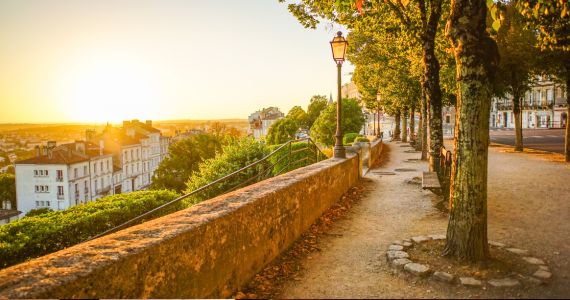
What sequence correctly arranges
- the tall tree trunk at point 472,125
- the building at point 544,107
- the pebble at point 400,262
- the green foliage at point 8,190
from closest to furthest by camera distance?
the tall tree trunk at point 472,125 → the pebble at point 400,262 → the green foliage at point 8,190 → the building at point 544,107

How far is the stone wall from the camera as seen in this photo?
8.59ft

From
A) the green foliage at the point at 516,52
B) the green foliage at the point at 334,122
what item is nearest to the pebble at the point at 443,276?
the green foliage at the point at 516,52

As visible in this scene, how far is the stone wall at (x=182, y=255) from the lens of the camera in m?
2.62

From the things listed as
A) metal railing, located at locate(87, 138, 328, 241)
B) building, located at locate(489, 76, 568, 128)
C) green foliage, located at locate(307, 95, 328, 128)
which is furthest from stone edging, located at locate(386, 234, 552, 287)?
green foliage, located at locate(307, 95, 328, 128)

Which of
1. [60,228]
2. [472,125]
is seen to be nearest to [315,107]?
[60,228]

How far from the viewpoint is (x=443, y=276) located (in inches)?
188

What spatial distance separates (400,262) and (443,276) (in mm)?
643

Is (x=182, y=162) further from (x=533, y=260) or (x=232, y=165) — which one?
(x=533, y=260)

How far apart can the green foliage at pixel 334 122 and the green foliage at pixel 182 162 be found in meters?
14.0

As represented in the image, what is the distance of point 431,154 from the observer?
11828 mm

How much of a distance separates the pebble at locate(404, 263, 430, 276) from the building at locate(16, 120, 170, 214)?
62386 mm

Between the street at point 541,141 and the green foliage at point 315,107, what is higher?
the green foliage at point 315,107

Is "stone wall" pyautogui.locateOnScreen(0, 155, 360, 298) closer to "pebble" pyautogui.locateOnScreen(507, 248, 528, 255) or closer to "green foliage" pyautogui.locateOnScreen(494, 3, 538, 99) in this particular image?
"pebble" pyautogui.locateOnScreen(507, 248, 528, 255)

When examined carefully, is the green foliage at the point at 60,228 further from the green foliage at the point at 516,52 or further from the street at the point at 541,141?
the street at the point at 541,141
